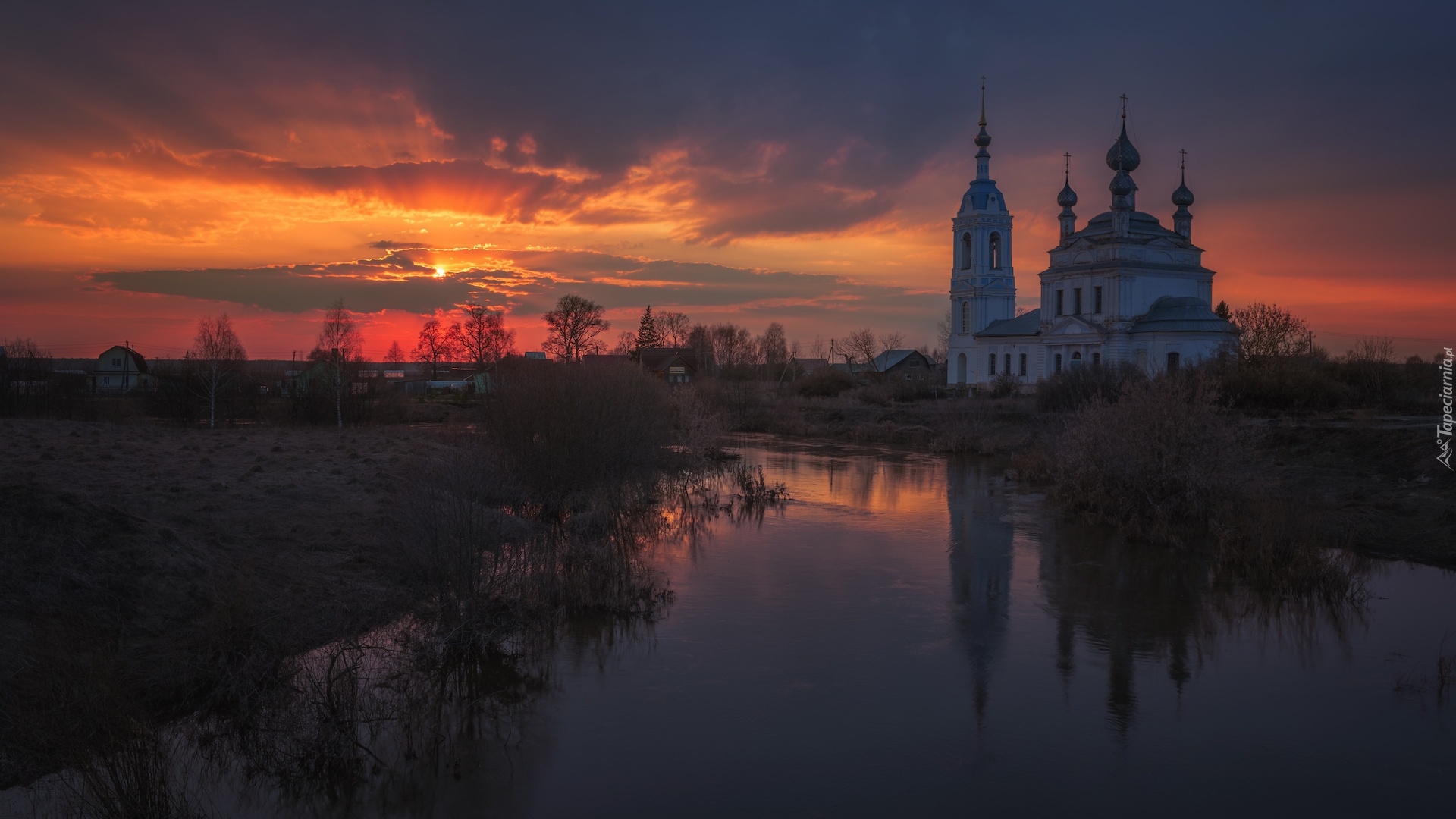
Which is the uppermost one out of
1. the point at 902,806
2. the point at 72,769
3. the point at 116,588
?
the point at 116,588

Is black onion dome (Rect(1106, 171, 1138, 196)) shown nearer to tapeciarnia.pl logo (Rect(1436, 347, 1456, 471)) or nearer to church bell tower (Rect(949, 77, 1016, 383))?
church bell tower (Rect(949, 77, 1016, 383))

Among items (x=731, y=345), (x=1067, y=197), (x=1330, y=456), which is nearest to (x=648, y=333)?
(x=731, y=345)

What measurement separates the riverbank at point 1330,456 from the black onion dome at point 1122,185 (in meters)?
17.5

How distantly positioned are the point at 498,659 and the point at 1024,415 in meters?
32.8

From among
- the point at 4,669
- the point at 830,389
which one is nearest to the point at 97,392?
the point at 830,389

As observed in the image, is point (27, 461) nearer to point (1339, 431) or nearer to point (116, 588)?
point (116, 588)

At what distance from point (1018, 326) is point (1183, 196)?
12.9 meters

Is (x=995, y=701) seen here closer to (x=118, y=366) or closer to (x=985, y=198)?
(x=985, y=198)

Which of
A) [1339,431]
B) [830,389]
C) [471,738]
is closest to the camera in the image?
[471,738]

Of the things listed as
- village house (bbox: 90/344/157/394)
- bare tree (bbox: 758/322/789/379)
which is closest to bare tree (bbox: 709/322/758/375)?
bare tree (bbox: 758/322/789/379)

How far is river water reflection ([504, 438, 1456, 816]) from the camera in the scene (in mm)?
7949

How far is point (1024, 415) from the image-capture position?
1554 inches

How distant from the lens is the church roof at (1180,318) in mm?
50312

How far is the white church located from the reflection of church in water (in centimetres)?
3308
